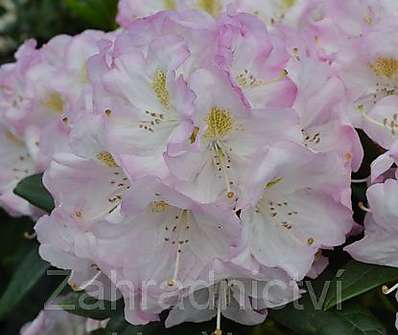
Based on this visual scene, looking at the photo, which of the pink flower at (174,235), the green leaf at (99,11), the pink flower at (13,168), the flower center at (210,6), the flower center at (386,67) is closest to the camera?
the pink flower at (174,235)

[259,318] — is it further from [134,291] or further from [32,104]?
[32,104]

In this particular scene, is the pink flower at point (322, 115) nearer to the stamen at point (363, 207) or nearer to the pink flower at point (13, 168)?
the stamen at point (363, 207)

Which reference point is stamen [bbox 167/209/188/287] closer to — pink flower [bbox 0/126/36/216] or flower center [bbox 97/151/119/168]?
flower center [bbox 97/151/119/168]

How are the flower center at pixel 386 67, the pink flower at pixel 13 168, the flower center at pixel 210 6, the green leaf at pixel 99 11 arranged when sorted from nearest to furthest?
the flower center at pixel 386 67, the flower center at pixel 210 6, the pink flower at pixel 13 168, the green leaf at pixel 99 11

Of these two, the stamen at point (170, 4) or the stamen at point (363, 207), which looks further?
the stamen at point (170, 4)

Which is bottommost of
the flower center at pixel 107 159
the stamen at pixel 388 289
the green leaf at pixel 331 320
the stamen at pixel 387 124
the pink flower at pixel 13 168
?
the pink flower at pixel 13 168

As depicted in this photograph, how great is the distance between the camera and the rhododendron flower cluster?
88 cm

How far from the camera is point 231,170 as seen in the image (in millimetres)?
905

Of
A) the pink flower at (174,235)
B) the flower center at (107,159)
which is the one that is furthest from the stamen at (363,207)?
the flower center at (107,159)

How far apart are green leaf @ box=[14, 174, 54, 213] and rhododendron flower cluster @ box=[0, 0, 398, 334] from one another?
157 mm

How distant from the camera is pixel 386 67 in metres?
0.99

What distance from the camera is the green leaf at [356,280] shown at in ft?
3.05

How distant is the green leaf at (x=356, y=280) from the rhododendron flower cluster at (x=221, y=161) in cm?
2

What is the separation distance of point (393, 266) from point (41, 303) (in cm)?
104
